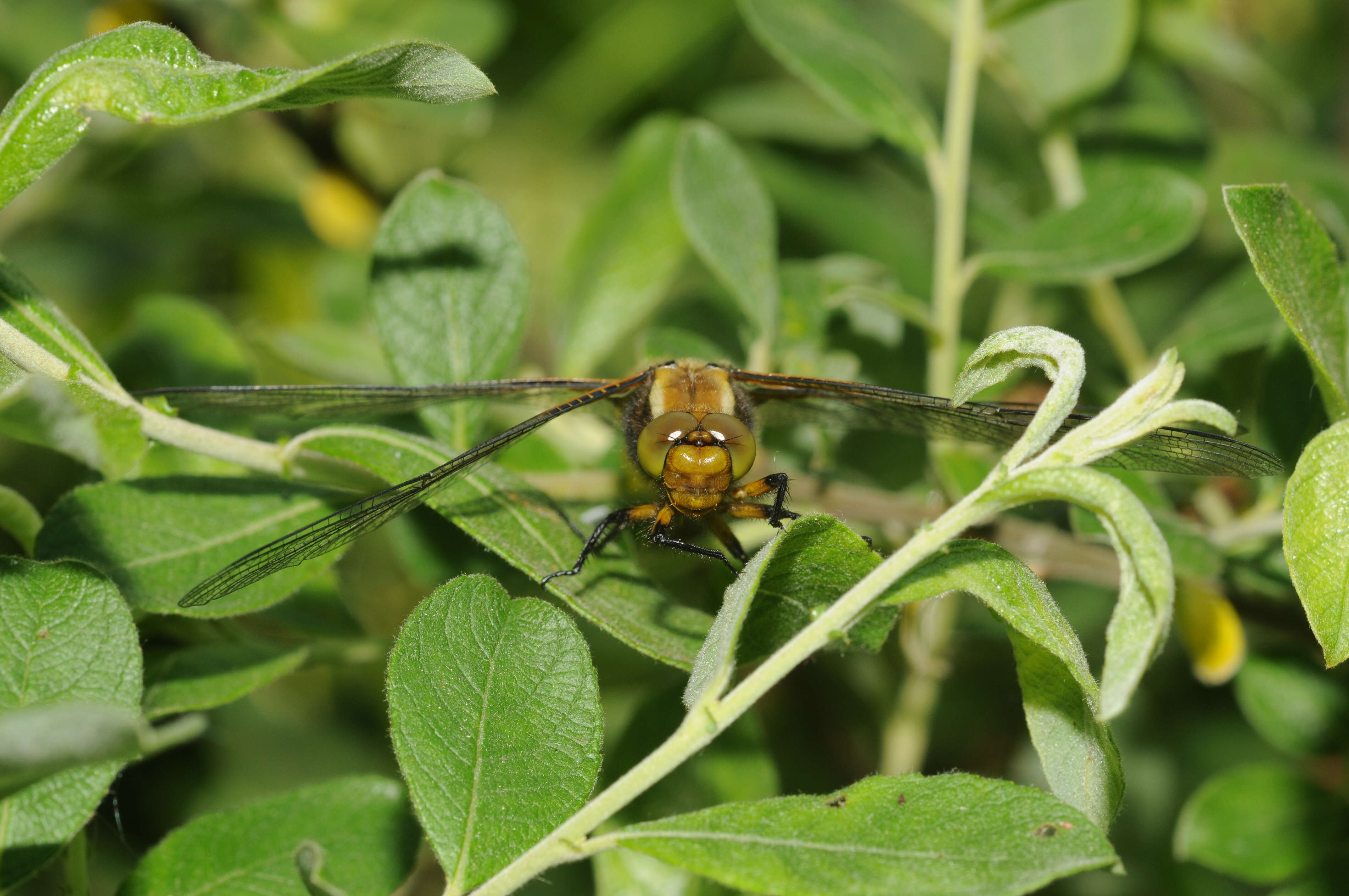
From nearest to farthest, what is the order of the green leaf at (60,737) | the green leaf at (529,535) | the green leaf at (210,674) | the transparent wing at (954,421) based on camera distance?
the green leaf at (60,737) < the green leaf at (529,535) < the green leaf at (210,674) < the transparent wing at (954,421)

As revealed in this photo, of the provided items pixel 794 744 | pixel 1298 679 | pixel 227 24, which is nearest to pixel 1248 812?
pixel 1298 679

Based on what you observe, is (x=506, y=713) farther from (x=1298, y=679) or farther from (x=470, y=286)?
(x=1298, y=679)

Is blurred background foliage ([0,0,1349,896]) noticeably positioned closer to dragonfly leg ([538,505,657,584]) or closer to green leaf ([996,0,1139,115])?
green leaf ([996,0,1139,115])

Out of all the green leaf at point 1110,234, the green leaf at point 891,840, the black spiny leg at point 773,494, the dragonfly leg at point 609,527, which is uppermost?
the green leaf at point 1110,234

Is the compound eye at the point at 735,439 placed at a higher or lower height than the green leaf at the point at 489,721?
higher

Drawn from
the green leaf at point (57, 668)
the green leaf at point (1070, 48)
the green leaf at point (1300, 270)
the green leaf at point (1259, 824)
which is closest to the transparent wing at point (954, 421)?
the green leaf at point (1300, 270)

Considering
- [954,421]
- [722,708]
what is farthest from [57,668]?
[954,421]

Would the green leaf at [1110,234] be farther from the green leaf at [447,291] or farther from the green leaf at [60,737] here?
the green leaf at [60,737]
